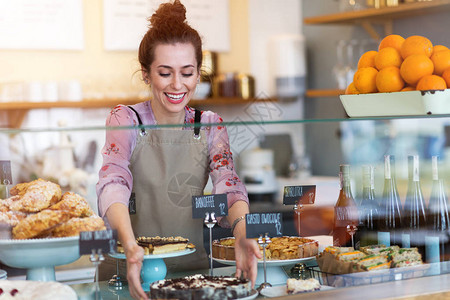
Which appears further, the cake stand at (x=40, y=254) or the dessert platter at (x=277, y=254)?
the dessert platter at (x=277, y=254)

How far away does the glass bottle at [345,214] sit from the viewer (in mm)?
1637

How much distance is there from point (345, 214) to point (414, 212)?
18cm

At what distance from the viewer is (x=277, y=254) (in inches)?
57.9

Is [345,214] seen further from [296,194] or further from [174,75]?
[174,75]

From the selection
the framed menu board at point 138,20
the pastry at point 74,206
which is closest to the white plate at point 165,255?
the pastry at point 74,206

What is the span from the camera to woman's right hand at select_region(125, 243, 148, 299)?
4.20 feet

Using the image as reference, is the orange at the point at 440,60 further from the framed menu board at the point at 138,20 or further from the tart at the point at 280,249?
the framed menu board at the point at 138,20

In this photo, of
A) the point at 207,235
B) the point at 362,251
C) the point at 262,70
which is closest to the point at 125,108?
the point at 207,235

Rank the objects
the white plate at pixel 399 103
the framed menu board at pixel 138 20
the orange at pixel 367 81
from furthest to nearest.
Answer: the framed menu board at pixel 138 20 < the orange at pixel 367 81 < the white plate at pixel 399 103

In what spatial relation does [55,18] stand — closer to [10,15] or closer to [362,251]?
[10,15]

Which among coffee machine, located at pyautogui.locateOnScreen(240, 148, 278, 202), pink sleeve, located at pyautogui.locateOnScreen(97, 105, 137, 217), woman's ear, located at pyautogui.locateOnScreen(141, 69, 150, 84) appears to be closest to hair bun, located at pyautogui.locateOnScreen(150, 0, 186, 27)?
woman's ear, located at pyautogui.locateOnScreen(141, 69, 150, 84)

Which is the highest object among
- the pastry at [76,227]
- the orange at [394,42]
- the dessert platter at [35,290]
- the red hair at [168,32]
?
the red hair at [168,32]

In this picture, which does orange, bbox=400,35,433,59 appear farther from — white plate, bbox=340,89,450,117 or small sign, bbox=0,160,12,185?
small sign, bbox=0,160,12,185

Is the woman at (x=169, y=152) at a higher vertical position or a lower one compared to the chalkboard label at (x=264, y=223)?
higher
